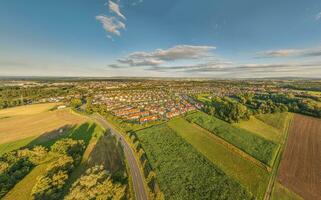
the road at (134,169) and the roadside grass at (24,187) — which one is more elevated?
the roadside grass at (24,187)

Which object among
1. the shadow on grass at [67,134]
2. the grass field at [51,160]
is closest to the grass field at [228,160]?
the grass field at [51,160]

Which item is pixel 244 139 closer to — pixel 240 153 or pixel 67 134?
pixel 240 153

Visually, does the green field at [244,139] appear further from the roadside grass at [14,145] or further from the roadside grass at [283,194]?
the roadside grass at [14,145]

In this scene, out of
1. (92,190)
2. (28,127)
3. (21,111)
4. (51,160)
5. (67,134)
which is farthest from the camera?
(21,111)

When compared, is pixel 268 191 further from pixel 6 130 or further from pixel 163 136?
pixel 6 130

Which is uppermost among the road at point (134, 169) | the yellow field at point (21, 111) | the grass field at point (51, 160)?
the yellow field at point (21, 111)

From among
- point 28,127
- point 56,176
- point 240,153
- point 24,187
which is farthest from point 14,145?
point 240,153

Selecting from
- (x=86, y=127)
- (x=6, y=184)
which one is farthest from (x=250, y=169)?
(x=86, y=127)
